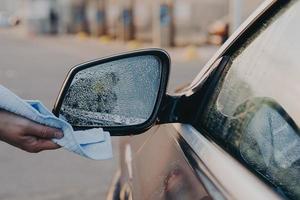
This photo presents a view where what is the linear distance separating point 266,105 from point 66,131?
1.85 ft

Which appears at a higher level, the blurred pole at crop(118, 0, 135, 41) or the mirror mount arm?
the mirror mount arm

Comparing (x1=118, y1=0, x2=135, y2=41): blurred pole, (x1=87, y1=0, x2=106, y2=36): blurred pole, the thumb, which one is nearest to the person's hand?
the thumb

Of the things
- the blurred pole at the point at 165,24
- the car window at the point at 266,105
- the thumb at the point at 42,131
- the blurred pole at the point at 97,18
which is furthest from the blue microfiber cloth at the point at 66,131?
the blurred pole at the point at 97,18

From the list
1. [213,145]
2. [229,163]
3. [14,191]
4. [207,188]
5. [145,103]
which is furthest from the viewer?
[14,191]

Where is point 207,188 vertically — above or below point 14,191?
above

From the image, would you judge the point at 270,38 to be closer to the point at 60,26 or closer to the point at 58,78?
the point at 58,78

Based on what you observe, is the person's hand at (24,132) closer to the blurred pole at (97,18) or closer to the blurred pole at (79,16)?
the blurred pole at (97,18)

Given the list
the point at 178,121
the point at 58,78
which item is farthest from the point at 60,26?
the point at 178,121

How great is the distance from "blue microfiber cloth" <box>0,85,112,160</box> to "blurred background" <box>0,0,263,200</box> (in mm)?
1575

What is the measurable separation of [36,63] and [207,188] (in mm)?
17192

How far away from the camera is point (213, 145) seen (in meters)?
1.90

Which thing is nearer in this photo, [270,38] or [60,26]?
[270,38]

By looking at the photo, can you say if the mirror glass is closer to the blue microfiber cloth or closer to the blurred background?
the blue microfiber cloth

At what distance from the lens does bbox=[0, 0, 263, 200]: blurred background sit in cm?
574
